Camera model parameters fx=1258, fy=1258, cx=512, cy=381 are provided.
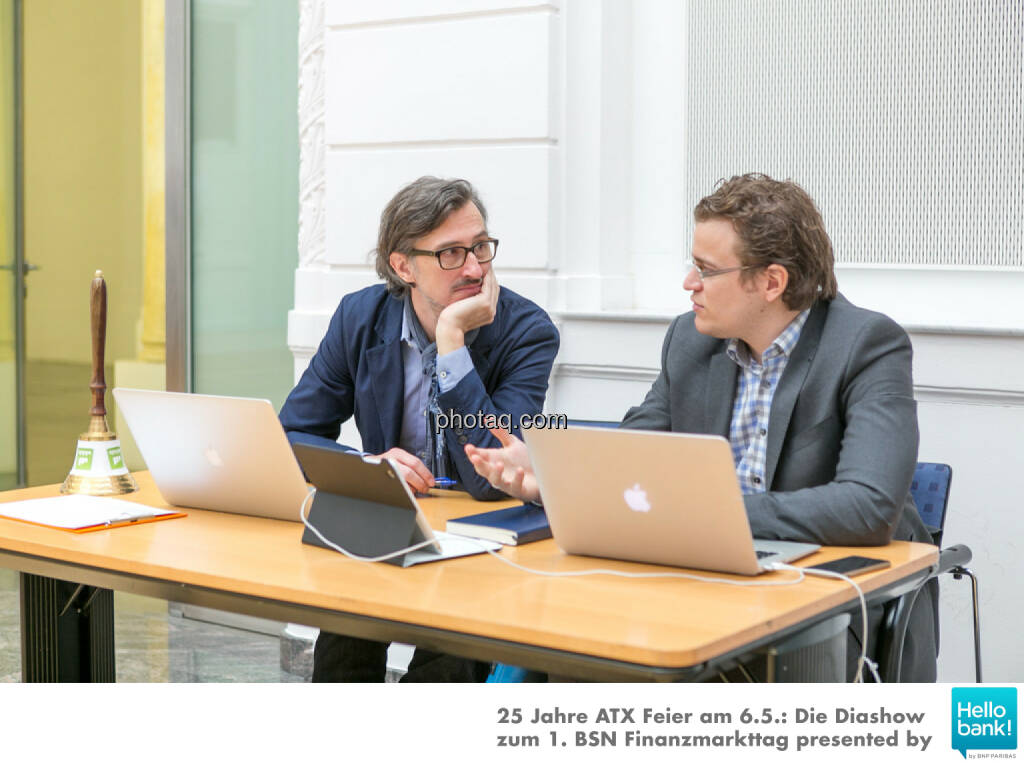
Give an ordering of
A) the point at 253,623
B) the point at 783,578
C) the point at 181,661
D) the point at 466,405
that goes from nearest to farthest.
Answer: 1. the point at 783,578
2. the point at 466,405
3. the point at 181,661
4. the point at 253,623

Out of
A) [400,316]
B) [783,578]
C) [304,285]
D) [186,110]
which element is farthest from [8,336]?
[783,578]

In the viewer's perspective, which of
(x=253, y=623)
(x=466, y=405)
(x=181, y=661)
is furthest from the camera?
(x=253, y=623)

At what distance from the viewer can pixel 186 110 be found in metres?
4.65

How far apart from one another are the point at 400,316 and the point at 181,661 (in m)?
1.78

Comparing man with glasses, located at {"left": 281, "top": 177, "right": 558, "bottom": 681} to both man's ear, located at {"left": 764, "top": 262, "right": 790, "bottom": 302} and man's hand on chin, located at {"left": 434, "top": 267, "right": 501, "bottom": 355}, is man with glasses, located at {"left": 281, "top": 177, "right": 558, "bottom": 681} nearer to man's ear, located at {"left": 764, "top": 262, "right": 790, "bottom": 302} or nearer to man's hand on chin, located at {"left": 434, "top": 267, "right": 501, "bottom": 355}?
man's hand on chin, located at {"left": 434, "top": 267, "right": 501, "bottom": 355}

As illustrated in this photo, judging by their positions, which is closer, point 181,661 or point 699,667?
point 699,667

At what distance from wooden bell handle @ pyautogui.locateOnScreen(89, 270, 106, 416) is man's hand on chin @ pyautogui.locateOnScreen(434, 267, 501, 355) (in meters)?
0.72

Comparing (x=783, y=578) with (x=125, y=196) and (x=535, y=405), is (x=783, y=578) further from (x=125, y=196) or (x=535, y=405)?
(x=125, y=196)

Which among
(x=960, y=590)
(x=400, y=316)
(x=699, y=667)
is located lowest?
(x=960, y=590)

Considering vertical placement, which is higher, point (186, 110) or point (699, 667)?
point (186, 110)

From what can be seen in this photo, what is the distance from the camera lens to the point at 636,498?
189cm

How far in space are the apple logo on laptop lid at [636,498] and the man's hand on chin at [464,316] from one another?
97 centimetres

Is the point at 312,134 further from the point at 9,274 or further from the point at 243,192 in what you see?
the point at 9,274
